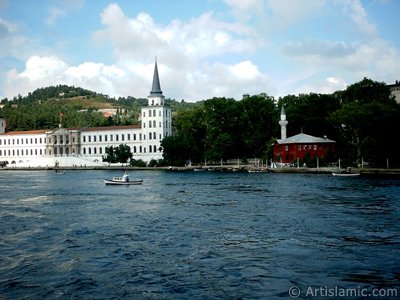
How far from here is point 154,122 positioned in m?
125

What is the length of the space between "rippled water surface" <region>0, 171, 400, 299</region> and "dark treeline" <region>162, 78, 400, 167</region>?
50.3 meters

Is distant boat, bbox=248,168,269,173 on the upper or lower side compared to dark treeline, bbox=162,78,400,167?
lower

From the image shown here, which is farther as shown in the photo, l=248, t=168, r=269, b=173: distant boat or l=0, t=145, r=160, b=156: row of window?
l=0, t=145, r=160, b=156: row of window

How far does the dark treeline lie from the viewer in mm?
87812

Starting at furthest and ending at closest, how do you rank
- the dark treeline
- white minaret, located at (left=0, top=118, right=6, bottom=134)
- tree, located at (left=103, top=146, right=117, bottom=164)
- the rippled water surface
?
1. white minaret, located at (left=0, top=118, right=6, bottom=134)
2. tree, located at (left=103, top=146, right=117, bottom=164)
3. the dark treeline
4. the rippled water surface

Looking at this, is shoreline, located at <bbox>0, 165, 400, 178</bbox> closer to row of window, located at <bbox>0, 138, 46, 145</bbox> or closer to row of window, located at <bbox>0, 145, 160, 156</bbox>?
row of window, located at <bbox>0, 145, 160, 156</bbox>

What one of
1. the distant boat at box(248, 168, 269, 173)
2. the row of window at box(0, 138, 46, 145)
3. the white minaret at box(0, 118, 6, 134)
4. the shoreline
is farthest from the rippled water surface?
the white minaret at box(0, 118, 6, 134)

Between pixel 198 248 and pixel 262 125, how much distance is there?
8391cm

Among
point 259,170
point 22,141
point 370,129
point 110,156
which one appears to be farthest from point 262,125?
point 22,141

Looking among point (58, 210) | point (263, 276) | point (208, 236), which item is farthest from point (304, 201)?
point (263, 276)

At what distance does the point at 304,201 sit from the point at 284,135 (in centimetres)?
5849

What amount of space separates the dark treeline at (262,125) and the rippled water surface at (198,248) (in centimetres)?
5035

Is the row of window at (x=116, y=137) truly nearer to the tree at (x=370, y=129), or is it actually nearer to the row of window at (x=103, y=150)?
the row of window at (x=103, y=150)

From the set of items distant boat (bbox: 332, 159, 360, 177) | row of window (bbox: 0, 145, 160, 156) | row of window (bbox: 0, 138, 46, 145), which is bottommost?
distant boat (bbox: 332, 159, 360, 177)
